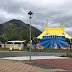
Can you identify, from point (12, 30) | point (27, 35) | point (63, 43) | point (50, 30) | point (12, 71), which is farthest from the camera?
point (12, 30)

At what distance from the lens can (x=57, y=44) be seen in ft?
136

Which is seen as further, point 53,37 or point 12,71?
point 53,37

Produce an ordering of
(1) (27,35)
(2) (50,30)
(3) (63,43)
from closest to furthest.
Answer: (3) (63,43)
(2) (50,30)
(1) (27,35)

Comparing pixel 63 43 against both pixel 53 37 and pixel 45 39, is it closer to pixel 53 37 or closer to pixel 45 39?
pixel 53 37

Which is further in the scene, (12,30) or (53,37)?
(12,30)

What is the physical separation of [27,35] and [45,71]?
180 feet

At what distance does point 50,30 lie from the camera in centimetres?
5009

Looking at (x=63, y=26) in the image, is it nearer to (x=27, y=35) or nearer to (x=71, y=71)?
(x=27, y=35)

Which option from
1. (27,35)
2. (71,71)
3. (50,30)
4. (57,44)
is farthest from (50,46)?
(71,71)

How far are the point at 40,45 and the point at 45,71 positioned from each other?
3609cm

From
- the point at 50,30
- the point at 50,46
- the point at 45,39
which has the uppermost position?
the point at 50,30

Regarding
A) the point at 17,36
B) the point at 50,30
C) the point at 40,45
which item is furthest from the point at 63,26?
the point at 17,36

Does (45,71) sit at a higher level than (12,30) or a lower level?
lower

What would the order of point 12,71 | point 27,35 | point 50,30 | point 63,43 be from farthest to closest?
1. point 27,35
2. point 50,30
3. point 63,43
4. point 12,71
